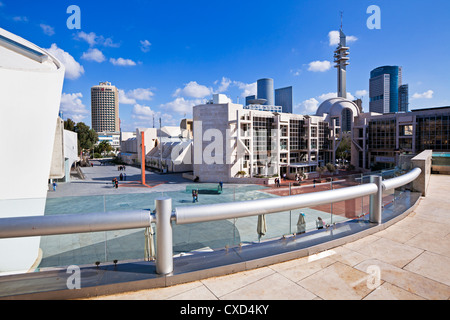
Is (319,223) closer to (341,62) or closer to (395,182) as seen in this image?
(395,182)

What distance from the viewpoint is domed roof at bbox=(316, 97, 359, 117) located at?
5134 centimetres

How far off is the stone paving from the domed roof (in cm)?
5222

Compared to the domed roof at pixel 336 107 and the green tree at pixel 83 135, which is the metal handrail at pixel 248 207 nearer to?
the domed roof at pixel 336 107

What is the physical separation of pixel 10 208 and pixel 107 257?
189cm

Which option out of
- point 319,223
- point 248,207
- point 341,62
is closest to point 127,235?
point 248,207

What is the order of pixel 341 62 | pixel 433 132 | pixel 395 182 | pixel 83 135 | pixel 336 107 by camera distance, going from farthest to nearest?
pixel 341 62 → pixel 83 135 → pixel 336 107 → pixel 433 132 → pixel 395 182

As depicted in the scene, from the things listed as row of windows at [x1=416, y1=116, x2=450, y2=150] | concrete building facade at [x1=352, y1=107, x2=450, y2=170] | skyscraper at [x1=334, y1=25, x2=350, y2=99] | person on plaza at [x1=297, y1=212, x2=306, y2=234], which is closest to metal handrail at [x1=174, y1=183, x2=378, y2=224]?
person on plaza at [x1=297, y1=212, x2=306, y2=234]

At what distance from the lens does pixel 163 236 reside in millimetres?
3156

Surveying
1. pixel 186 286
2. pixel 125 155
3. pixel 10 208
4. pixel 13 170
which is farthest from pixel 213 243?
pixel 125 155

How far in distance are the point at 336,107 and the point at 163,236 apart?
56113 mm

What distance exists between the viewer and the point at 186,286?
124 inches

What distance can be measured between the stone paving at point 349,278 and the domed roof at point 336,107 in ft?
171

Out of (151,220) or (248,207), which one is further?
(248,207)
